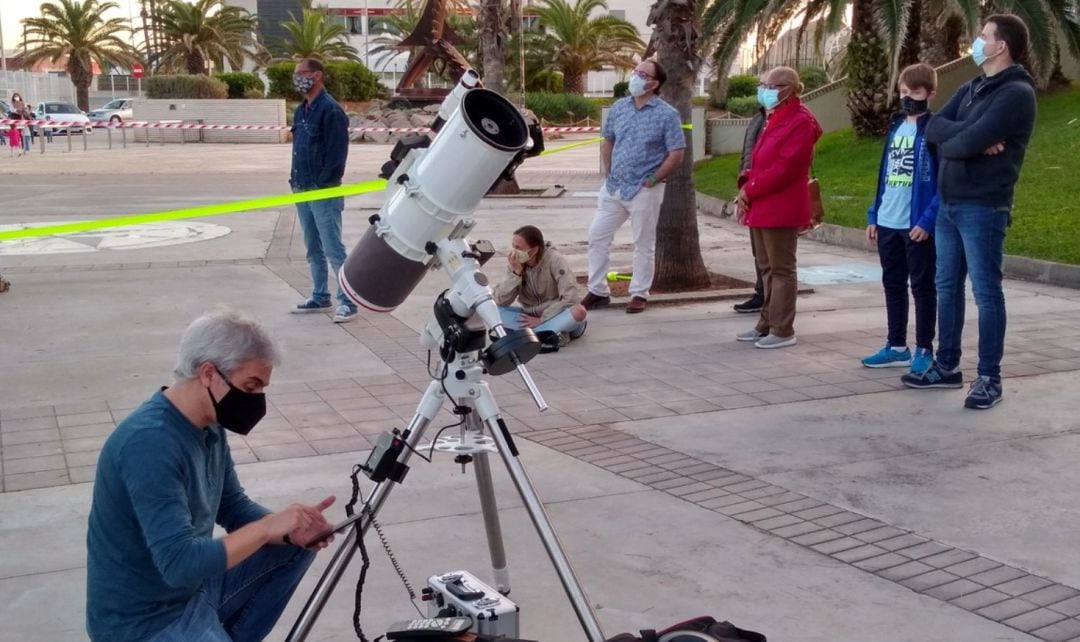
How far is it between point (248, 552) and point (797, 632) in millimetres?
1950

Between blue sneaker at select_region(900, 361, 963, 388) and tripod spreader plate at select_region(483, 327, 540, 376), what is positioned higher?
tripod spreader plate at select_region(483, 327, 540, 376)

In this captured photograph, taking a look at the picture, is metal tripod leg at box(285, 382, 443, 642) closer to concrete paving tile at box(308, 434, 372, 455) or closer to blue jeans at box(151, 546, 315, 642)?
blue jeans at box(151, 546, 315, 642)

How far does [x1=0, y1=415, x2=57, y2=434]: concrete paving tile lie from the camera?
20.8 ft

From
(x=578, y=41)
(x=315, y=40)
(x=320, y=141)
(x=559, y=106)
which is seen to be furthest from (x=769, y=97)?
(x=315, y=40)

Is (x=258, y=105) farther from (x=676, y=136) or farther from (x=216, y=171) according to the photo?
(x=676, y=136)

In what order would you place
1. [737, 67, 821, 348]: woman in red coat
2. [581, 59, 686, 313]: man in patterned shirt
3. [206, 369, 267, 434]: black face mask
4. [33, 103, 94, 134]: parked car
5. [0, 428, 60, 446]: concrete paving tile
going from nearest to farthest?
[206, 369, 267, 434]: black face mask
[0, 428, 60, 446]: concrete paving tile
[737, 67, 821, 348]: woman in red coat
[581, 59, 686, 313]: man in patterned shirt
[33, 103, 94, 134]: parked car

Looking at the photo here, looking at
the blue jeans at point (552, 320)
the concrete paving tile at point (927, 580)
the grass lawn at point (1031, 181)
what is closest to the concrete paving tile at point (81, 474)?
the blue jeans at point (552, 320)

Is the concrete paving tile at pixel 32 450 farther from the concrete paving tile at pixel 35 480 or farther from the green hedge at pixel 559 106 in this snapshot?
the green hedge at pixel 559 106

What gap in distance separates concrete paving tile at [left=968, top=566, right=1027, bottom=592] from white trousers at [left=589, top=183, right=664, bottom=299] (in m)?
A: 4.94

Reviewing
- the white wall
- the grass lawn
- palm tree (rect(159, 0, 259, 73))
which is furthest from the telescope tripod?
palm tree (rect(159, 0, 259, 73))

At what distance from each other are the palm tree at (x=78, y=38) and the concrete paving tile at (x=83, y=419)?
5179cm

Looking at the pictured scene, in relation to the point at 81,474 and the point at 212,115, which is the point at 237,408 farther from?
the point at 212,115

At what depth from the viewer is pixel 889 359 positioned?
24.9 feet

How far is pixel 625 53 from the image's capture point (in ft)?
162
